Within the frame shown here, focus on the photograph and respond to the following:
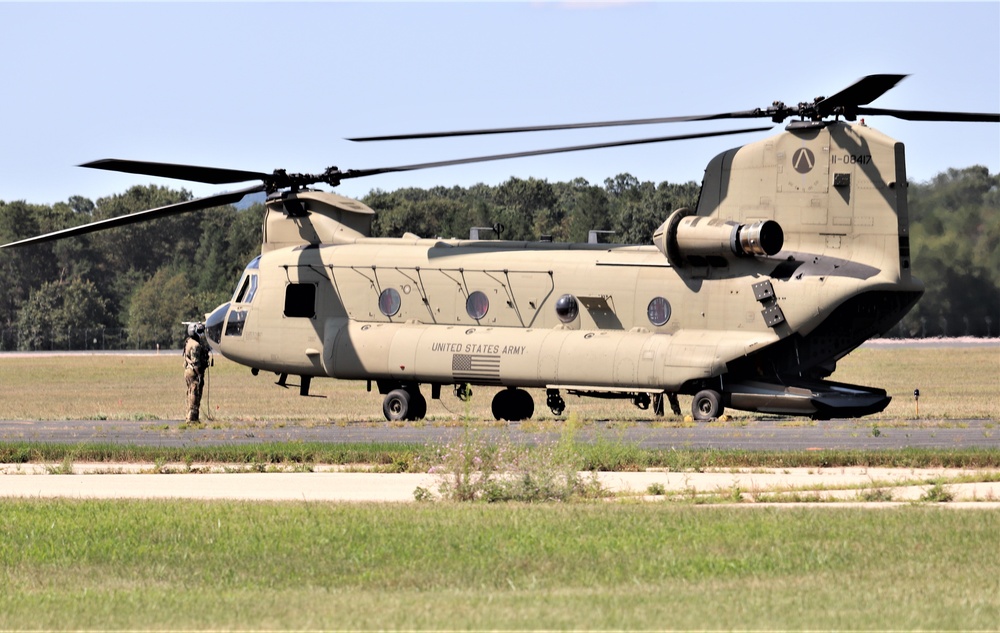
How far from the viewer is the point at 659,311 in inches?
1270

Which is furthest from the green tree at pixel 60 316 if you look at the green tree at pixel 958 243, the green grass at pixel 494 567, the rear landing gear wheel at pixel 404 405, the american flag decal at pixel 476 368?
the green grass at pixel 494 567

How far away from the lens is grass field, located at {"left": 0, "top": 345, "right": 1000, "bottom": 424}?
122ft

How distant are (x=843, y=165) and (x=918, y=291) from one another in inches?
114

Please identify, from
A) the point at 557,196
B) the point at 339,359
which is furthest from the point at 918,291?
the point at 557,196

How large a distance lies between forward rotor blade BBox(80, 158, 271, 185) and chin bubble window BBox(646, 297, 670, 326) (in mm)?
9381

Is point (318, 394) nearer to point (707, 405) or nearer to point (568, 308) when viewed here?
point (568, 308)

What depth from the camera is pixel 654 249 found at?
3275 cm

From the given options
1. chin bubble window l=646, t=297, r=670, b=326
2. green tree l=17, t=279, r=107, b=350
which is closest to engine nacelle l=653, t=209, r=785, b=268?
chin bubble window l=646, t=297, r=670, b=326

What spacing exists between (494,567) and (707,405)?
18.4m

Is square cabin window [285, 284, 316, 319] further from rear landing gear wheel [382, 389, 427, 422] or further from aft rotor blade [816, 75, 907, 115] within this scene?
aft rotor blade [816, 75, 907, 115]

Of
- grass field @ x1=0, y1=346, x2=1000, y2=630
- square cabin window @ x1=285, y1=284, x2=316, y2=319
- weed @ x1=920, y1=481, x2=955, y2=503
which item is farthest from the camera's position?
square cabin window @ x1=285, y1=284, x2=316, y2=319

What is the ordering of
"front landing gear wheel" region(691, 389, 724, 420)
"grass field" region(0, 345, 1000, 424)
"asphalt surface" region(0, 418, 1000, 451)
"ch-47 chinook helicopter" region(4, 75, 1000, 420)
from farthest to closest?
"grass field" region(0, 345, 1000, 424) < "front landing gear wheel" region(691, 389, 724, 420) < "ch-47 chinook helicopter" region(4, 75, 1000, 420) < "asphalt surface" region(0, 418, 1000, 451)

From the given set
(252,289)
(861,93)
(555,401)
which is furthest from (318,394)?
(861,93)

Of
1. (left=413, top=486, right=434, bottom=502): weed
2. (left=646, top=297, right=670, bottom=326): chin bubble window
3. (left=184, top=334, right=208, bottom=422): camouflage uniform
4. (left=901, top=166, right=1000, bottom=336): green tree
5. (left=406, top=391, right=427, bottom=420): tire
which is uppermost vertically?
(left=901, top=166, right=1000, bottom=336): green tree
